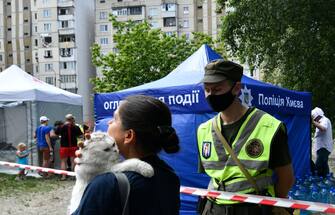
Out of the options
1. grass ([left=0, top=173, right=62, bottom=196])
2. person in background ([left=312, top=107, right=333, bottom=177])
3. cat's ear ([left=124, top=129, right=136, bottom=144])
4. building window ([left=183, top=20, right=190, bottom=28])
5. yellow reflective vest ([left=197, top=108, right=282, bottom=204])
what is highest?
building window ([left=183, top=20, right=190, bottom=28])

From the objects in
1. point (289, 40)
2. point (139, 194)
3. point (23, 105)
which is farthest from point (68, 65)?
point (139, 194)

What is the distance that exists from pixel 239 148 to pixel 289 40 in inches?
540

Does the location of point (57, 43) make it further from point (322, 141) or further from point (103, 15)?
point (322, 141)

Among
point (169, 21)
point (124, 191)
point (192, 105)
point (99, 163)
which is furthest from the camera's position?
point (169, 21)

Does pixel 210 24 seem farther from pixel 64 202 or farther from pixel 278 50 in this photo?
pixel 64 202

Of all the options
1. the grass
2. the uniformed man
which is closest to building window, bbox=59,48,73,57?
the grass

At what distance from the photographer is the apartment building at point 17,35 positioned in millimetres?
104188

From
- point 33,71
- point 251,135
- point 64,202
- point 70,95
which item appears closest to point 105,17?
point 33,71

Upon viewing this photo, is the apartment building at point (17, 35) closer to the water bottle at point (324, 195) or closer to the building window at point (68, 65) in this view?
the building window at point (68, 65)

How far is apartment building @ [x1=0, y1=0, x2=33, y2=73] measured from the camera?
104 m

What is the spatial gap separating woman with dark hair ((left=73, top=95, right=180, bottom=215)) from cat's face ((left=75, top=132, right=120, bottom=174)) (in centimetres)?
5

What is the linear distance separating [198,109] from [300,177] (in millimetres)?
2601

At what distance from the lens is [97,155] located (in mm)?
1949

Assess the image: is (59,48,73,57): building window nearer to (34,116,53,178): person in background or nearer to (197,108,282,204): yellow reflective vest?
(34,116,53,178): person in background
